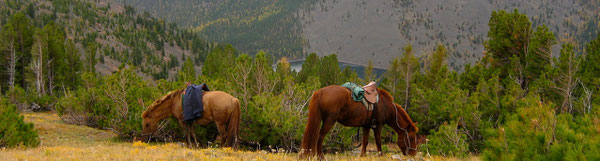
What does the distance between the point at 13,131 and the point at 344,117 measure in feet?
28.2

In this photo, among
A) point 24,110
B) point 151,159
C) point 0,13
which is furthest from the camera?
point 0,13

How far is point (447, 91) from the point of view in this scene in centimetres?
2094

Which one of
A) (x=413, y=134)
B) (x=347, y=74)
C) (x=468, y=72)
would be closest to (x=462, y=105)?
(x=468, y=72)

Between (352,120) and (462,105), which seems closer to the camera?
Result: (352,120)

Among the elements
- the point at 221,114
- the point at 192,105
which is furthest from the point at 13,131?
the point at 221,114

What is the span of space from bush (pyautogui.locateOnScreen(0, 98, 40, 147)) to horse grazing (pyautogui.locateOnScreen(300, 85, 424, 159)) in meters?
7.63

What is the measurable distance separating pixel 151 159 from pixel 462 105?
53.6 ft

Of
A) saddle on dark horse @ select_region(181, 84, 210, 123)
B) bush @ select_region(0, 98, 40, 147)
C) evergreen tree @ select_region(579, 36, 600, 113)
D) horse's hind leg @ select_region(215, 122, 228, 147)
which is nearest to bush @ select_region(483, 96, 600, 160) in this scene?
horse's hind leg @ select_region(215, 122, 228, 147)

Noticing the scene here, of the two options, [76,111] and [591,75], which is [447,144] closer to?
[591,75]

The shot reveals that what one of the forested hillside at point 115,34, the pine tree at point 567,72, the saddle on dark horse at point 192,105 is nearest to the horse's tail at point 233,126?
the saddle on dark horse at point 192,105

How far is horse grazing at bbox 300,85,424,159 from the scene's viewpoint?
7617 millimetres

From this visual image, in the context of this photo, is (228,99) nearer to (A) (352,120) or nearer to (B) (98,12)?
(A) (352,120)

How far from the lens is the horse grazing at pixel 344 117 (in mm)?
7617

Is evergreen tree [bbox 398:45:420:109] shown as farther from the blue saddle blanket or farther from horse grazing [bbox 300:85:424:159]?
the blue saddle blanket
